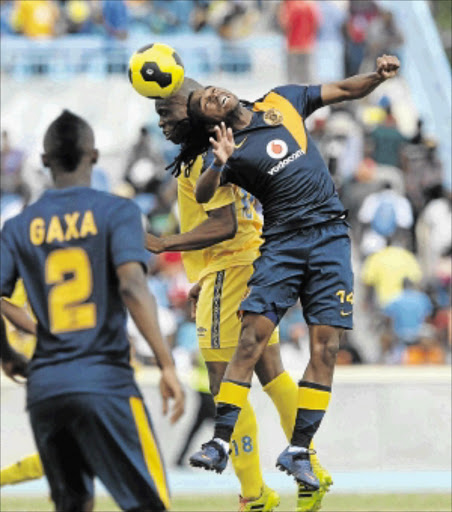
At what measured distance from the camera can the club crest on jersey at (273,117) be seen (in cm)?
966

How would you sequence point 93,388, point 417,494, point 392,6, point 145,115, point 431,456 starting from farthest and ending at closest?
point 392,6 → point 145,115 → point 431,456 → point 417,494 → point 93,388

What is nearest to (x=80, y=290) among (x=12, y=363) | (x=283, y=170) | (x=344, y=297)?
(x=12, y=363)

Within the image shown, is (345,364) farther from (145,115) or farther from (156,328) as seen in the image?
(156,328)

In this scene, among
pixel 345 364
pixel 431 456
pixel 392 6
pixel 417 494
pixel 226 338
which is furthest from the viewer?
pixel 392 6

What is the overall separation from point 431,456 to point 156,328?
8705mm

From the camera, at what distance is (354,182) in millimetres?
21547

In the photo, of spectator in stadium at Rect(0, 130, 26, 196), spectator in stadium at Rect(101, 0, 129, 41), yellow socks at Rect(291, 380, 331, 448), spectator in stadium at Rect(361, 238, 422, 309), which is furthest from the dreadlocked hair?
spectator in stadium at Rect(101, 0, 129, 41)

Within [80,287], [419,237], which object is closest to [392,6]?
[419,237]

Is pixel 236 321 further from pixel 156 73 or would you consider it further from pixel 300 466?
pixel 156 73

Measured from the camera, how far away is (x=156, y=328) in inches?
285

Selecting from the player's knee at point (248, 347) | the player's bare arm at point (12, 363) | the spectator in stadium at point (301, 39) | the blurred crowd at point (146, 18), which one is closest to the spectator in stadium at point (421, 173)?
the spectator in stadium at point (301, 39)

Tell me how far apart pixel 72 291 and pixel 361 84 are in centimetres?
298

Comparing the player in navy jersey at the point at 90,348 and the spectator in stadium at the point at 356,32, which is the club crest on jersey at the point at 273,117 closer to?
the player in navy jersey at the point at 90,348

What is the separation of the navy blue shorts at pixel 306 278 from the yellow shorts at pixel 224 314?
28.2 inches
